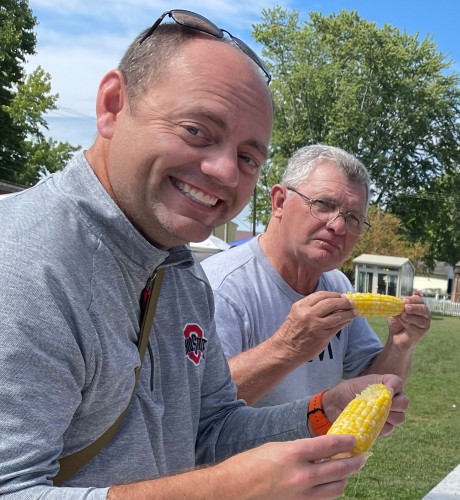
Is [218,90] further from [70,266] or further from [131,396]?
[131,396]

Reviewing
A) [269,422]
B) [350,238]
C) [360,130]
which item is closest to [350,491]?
[350,238]

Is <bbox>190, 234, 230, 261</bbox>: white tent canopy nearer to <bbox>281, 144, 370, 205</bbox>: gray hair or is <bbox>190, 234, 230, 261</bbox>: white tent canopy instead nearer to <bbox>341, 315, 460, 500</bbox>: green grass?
<bbox>341, 315, 460, 500</bbox>: green grass

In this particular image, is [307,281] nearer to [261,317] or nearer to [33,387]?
[261,317]

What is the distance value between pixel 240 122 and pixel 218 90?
9cm

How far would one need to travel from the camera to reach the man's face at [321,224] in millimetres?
3449

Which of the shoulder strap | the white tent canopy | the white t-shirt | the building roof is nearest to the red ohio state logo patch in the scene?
the shoulder strap

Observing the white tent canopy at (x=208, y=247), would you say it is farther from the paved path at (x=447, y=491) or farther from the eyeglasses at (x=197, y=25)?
the eyeglasses at (x=197, y=25)

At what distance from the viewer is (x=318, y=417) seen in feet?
7.39

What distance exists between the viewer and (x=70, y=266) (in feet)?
4.84

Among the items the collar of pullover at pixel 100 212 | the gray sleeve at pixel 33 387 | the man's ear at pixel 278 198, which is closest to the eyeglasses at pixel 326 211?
the man's ear at pixel 278 198

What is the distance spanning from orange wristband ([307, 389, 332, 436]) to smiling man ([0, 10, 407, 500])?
435 mm

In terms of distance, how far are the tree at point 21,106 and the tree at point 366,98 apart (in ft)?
50.1

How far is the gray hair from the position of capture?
352cm

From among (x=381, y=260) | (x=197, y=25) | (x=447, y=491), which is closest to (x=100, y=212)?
(x=197, y=25)
